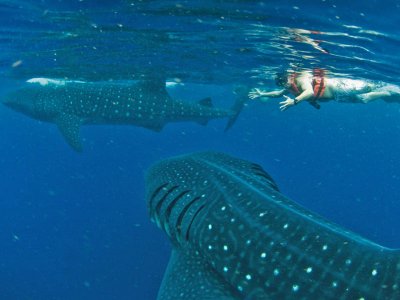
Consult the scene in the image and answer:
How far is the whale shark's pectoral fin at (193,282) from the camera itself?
3.72 m

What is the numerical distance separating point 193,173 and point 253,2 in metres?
5.00

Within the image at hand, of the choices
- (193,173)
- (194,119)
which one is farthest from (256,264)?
(194,119)

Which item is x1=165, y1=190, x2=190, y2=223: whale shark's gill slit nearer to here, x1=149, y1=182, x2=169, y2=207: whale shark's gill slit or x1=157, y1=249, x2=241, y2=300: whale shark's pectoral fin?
x1=149, y1=182, x2=169, y2=207: whale shark's gill slit

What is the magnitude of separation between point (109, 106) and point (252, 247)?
10.9m

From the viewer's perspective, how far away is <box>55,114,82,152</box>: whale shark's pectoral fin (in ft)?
44.7

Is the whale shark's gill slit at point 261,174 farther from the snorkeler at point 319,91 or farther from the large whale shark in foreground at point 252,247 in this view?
the snorkeler at point 319,91

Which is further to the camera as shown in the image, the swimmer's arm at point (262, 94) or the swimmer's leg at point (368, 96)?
the swimmer's leg at point (368, 96)

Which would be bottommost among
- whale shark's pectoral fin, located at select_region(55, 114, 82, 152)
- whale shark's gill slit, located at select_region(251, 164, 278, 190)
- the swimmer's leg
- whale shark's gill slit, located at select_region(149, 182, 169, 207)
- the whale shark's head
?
whale shark's pectoral fin, located at select_region(55, 114, 82, 152)

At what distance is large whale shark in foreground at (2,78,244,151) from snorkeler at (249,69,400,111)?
333 cm

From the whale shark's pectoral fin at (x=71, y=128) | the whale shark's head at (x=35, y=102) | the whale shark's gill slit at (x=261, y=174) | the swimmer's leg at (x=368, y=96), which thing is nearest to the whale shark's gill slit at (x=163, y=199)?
the whale shark's gill slit at (x=261, y=174)

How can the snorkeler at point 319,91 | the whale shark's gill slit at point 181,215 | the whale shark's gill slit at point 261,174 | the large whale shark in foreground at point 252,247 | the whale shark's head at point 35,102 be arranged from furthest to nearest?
the whale shark's head at point 35,102
the snorkeler at point 319,91
the whale shark's gill slit at point 261,174
the whale shark's gill slit at point 181,215
the large whale shark in foreground at point 252,247

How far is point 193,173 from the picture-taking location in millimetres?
4777

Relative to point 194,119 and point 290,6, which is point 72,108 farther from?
point 290,6

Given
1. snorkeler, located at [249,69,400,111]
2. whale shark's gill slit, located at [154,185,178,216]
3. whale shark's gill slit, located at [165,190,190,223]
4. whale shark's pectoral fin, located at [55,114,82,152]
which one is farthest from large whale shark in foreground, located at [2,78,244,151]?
whale shark's gill slit, located at [165,190,190,223]
